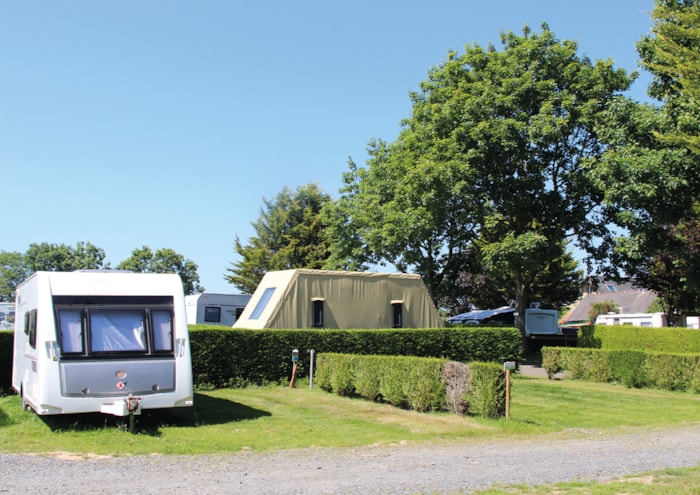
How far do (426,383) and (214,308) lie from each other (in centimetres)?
1636

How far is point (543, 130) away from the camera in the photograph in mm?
24547

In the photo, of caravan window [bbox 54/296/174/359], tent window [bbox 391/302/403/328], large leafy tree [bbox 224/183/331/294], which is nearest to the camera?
caravan window [bbox 54/296/174/359]

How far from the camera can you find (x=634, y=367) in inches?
701

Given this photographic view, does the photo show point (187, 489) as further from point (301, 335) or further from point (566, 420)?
point (301, 335)

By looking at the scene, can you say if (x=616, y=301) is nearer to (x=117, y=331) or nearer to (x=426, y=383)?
(x=426, y=383)

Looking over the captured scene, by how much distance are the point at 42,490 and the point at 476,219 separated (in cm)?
2273

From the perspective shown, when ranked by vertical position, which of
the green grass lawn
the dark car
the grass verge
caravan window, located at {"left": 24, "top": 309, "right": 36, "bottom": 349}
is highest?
caravan window, located at {"left": 24, "top": 309, "right": 36, "bottom": 349}

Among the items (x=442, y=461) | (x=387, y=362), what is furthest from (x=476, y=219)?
(x=442, y=461)

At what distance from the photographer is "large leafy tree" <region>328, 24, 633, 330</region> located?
2550cm

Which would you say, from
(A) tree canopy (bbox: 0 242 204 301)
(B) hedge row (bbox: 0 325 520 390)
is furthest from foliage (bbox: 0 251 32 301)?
(B) hedge row (bbox: 0 325 520 390)

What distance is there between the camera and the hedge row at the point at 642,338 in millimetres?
24922

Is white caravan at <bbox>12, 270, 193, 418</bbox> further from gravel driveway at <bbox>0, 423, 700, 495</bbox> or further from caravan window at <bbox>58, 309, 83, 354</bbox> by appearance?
gravel driveway at <bbox>0, 423, 700, 495</bbox>

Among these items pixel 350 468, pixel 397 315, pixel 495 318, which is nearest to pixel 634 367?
pixel 397 315

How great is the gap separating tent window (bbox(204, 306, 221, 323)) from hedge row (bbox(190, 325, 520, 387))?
34.2ft
